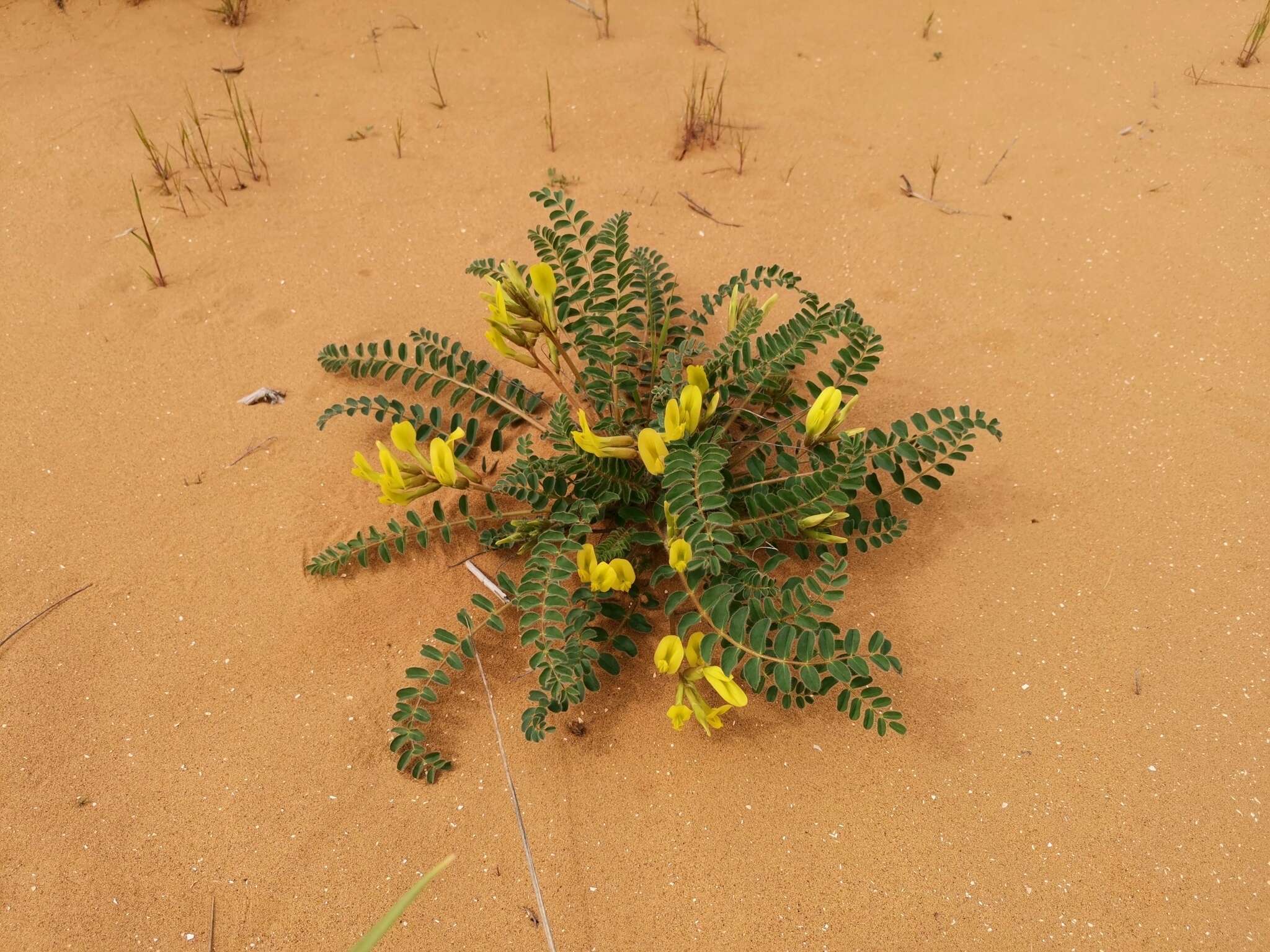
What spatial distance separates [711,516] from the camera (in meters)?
1.66

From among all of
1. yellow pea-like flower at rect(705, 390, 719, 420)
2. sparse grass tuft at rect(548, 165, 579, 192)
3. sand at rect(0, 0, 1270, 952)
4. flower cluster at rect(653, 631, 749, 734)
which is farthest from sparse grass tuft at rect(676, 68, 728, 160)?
flower cluster at rect(653, 631, 749, 734)

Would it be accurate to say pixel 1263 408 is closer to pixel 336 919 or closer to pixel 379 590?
pixel 379 590

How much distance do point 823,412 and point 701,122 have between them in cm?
193

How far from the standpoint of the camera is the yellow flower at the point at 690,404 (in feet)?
5.68

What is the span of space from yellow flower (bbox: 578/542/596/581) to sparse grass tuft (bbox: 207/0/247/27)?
3.40 meters

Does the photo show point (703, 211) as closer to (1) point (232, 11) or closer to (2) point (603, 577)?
(2) point (603, 577)

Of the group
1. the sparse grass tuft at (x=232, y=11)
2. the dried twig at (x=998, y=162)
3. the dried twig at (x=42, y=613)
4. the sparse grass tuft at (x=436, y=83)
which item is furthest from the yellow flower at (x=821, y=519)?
the sparse grass tuft at (x=232, y=11)

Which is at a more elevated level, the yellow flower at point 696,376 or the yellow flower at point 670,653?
the yellow flower at point 696,376

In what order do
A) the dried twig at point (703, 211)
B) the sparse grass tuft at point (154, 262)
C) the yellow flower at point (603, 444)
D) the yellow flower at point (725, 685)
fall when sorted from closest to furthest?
the yellow flower at point (725, 685), the yellow flower at point (603, 444), the sparse grass tuft at point (154, 262), the dried twig at point (703, 211)

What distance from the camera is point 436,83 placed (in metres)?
3.62

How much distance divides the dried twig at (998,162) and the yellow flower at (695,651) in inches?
90.0

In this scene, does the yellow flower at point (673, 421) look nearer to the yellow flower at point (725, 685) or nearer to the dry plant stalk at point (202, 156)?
the yellow flower at point (725, 685)

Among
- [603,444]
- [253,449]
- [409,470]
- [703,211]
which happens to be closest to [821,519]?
[603,444]

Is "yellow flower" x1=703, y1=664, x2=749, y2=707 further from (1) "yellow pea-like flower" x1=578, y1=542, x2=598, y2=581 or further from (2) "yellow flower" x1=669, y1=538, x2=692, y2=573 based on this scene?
(1) "yellow pea-like flower" x1=578, y1=542, x2=598, y2=581
